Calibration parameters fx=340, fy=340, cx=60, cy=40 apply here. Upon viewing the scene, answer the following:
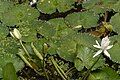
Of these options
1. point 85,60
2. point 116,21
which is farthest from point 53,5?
point 85,60

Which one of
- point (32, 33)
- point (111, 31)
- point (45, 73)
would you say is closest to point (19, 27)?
point (32, 33)

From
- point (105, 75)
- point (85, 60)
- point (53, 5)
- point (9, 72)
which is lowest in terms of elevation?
point (105, 75)

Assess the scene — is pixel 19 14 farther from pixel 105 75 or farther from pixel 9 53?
pixel 105 75

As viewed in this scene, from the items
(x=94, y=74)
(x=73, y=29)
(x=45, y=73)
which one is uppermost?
(x=73, y=29)

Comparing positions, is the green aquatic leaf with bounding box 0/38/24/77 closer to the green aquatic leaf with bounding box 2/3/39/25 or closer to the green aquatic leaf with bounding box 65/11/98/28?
the green aquatic leaf with bounding box 2/3/39/25

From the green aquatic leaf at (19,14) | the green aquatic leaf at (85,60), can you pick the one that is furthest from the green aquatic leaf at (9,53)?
the green aquatic leaf at (85,60)

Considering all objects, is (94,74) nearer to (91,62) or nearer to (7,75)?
(91,62)

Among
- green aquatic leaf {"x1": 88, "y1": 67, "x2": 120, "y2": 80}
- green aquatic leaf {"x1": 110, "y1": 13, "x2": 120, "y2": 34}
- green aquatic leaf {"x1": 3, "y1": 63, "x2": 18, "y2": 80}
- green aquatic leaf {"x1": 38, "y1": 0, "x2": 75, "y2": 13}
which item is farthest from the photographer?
green aquatic leaf {"x1": 38, "y1": 0, "x2": 75, "y2": 13}

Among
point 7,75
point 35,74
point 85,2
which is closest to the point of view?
point 7,75

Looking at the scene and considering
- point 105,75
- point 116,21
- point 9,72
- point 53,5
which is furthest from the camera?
point 53,5

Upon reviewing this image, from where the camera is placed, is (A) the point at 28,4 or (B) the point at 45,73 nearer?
(B) the point at 45,73

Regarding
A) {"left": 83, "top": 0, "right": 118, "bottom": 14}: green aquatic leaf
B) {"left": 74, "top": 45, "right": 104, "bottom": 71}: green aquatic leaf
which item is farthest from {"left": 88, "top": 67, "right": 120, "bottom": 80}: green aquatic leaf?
{"left": 83, "top": 0, "right": 118, "bottom": 14}: green aquatic leaf
